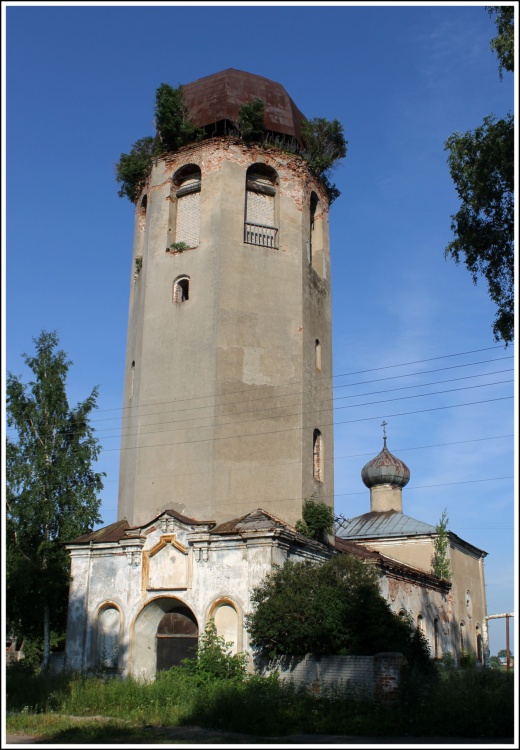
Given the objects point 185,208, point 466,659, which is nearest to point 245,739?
point 185,208

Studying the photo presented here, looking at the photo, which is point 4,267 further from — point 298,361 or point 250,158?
point 250,158

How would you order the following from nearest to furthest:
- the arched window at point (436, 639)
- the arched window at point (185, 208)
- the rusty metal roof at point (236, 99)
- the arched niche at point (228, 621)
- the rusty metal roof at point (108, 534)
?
the arched niche at point (228, 621)
the rusty metal roof at point (108, 534)
the arched window at point (185, 208)
the rusty metal roof at point (236, 99)
the arched window at point (436, 639)

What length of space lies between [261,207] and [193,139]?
306 centimetres

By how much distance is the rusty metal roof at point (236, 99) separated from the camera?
2400 cm

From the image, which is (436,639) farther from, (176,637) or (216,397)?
(216,397)

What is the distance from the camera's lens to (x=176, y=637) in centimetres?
1922

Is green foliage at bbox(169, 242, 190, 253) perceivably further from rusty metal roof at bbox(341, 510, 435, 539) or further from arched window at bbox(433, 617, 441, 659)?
arched window at bbox(433, 617, 441, 659)

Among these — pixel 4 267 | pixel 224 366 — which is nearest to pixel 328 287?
pixel 224 366

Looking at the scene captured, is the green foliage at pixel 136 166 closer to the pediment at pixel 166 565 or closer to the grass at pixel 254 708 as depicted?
the pediment at pixel 166 565

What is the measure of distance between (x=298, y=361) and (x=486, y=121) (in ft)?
29.4

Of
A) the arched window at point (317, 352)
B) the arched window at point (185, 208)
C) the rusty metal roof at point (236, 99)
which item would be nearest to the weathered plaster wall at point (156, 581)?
the arched window at point (317, 352)

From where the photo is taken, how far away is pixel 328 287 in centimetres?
2488

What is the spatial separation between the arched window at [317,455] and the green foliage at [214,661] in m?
5.81

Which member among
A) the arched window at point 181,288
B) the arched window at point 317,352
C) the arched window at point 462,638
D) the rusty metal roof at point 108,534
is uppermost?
the arched window at point 181,288
